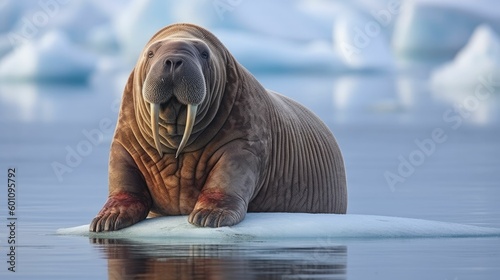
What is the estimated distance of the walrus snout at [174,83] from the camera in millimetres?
9562

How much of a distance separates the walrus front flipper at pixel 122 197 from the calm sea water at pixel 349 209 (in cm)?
28

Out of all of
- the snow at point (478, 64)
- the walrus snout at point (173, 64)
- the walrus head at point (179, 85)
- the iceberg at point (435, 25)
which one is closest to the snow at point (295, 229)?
the walrus head at point (179, 85)

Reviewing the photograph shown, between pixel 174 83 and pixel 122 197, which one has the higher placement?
pixel 174 83

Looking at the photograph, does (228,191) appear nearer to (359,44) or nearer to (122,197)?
(122,197)

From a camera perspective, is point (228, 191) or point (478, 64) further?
point (478, 64)

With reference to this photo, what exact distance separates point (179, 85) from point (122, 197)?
2.98 ft

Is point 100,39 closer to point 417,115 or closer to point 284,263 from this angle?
point 417,115

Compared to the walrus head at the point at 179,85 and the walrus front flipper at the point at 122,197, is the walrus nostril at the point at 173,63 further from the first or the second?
the walrus front flipper at the point at 122,197

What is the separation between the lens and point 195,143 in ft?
33.2

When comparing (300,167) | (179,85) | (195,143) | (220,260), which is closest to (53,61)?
(300,167)

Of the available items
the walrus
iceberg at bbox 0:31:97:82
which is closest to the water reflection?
the walrus

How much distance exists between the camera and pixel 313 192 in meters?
11.0

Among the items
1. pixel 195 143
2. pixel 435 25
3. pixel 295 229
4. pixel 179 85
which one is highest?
pixel 435 25

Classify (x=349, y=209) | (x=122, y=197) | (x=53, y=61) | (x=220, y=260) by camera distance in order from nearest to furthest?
1. (x=220, y=260)
2. (x=122, y=197)
3. (x=349, y=209)
4. (x=53, y=61)
